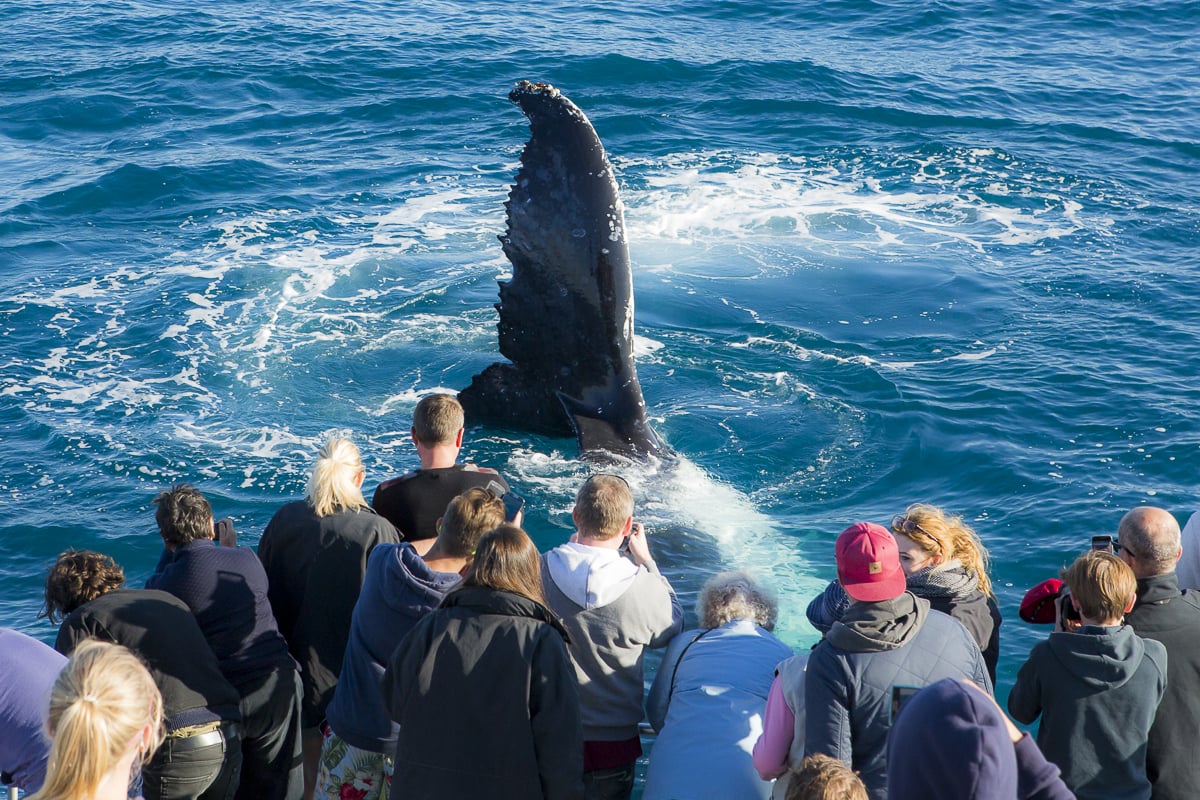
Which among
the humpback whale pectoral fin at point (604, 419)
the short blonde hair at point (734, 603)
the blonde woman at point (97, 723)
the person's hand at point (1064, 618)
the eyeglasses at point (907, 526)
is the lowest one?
the humpback whale pectoral fin at point (604, 419)

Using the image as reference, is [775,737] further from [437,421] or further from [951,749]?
[437,421]

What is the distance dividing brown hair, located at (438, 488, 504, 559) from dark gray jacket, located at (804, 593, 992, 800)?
64.7 inches

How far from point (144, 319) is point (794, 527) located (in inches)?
389

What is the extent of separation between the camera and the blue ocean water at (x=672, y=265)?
1270 cm

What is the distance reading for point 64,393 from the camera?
48.6 feet

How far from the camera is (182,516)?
6172 millimetres

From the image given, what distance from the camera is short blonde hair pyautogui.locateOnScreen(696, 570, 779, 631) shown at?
6273mm

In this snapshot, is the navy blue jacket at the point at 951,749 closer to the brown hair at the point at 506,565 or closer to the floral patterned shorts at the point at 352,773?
the brown hair at the point at 506,565

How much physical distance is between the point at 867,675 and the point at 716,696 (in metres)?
0.89

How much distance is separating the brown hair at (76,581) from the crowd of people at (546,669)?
0.01 m

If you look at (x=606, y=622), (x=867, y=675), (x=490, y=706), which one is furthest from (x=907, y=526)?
(x=490, y=706)

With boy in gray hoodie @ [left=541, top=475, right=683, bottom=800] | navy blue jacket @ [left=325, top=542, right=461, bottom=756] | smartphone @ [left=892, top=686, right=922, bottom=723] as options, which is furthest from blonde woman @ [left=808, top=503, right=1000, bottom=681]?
navy blue jacket @ [left=325, top=542, right=461, bottom=756]

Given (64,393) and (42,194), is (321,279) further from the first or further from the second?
(42,194)

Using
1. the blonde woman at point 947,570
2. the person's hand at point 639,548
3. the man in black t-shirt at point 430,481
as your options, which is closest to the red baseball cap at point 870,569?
the blonde woman at point 947,570
